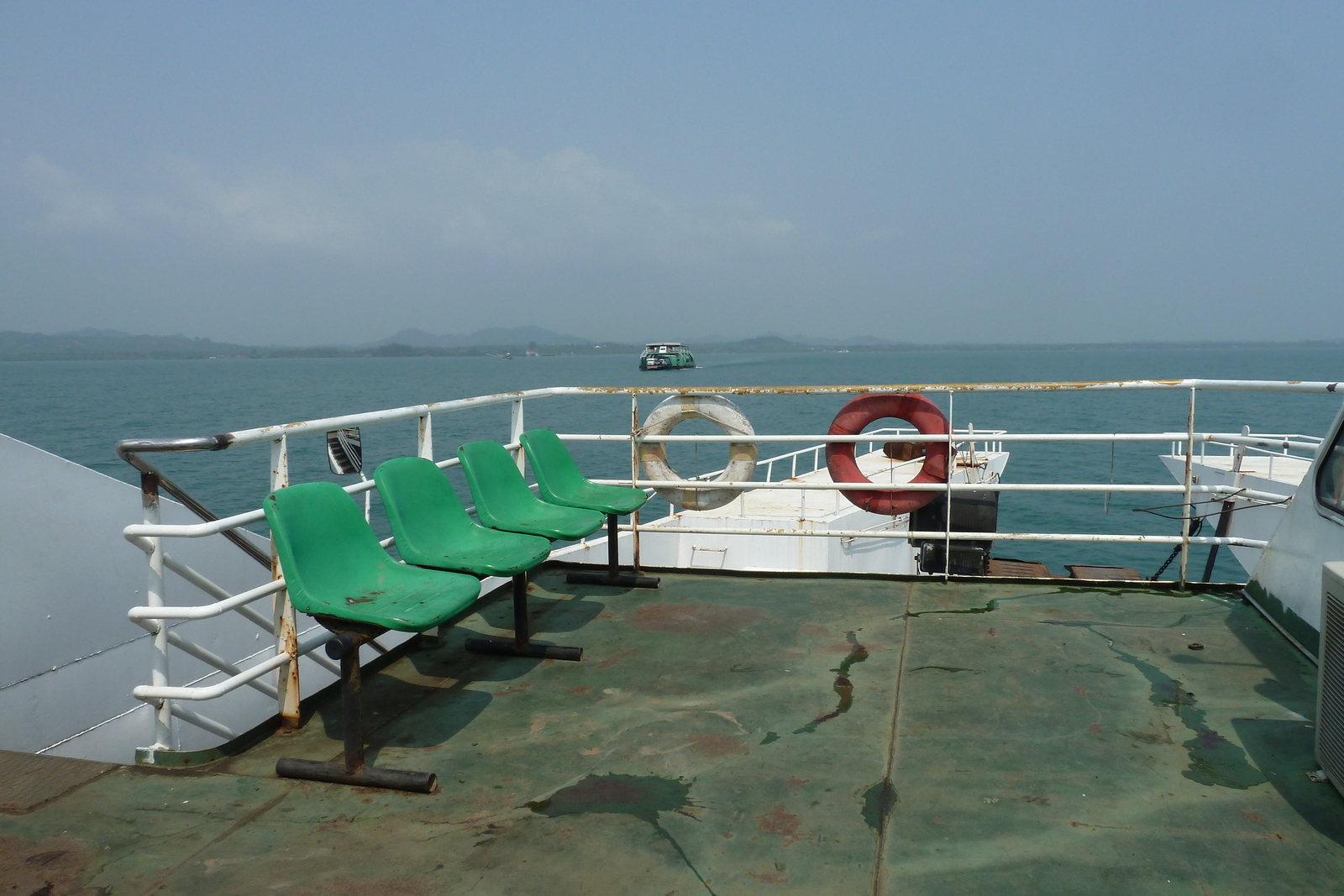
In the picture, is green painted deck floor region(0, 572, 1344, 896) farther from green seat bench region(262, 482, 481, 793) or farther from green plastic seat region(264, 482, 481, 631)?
green plastic seat region(264, 482, 481, 631)

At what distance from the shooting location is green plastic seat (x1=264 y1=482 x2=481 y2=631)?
2.72 meters

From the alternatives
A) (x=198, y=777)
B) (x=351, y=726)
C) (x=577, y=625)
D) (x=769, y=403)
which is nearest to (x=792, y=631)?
(x=577, y=625)

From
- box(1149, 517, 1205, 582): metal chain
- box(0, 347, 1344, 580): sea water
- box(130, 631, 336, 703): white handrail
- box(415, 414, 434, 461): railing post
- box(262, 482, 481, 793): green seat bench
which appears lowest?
box(0, 347, 1344, 580): sea water

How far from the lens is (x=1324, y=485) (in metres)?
3.53

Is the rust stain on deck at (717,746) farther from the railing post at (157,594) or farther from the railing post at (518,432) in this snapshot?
the railing post at (518,432)

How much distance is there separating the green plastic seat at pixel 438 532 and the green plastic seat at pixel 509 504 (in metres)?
0.14

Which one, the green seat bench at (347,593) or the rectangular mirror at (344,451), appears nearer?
the green seat bench at (347,593)

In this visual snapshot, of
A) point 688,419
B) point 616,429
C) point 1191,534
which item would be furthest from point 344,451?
point 616,429

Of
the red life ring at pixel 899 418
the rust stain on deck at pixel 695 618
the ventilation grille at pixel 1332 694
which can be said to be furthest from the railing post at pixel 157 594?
the red life ring at pixel 899 418

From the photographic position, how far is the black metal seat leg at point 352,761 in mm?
2760

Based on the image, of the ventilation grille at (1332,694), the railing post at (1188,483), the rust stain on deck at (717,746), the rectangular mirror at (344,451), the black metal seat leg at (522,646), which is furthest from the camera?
the railing post at (1188,483)

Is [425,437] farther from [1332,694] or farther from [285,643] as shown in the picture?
[1332,694]

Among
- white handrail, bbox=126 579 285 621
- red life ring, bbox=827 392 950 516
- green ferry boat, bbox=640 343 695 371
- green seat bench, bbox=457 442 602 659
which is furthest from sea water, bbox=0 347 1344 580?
green ferry boat, bbox=640 343 695 371

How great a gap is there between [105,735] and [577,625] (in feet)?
9.33
